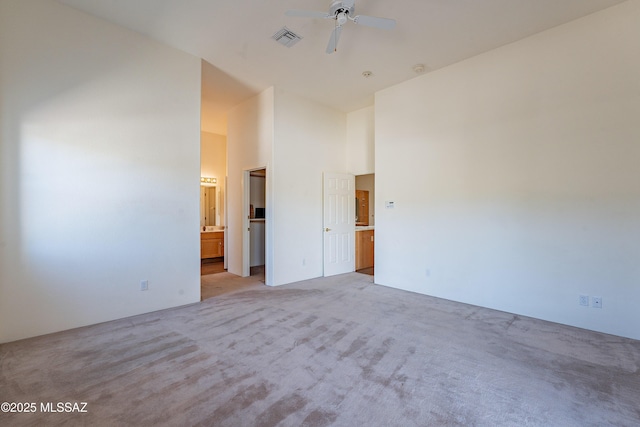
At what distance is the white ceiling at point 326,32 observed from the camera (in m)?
2.91

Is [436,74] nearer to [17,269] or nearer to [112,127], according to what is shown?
[112,127]

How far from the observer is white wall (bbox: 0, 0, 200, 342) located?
271cm

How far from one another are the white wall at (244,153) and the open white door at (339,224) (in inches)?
49.7

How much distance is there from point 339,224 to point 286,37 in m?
3.48

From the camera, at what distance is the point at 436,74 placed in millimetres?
4219

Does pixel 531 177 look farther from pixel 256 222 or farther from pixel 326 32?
pixel 256 222

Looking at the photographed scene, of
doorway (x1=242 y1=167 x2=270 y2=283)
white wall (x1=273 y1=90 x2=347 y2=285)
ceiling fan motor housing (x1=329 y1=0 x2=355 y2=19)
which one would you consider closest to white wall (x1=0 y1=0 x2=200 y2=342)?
white wall (x1=273 y1=90 x2=347 y2=285)

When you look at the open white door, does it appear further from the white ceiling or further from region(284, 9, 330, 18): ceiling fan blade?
region(284, 9, 330, 18): ceiling fan blade

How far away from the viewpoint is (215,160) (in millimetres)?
7445

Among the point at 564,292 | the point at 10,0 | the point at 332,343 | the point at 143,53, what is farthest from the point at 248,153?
the point at 564,292

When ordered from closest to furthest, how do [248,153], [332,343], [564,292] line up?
1. [332,343]
2. [564,292]
3. [248,153]

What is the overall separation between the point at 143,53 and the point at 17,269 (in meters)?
2.77

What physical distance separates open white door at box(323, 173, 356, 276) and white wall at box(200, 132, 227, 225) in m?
3.46

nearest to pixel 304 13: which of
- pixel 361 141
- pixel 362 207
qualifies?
pixel 361 141
